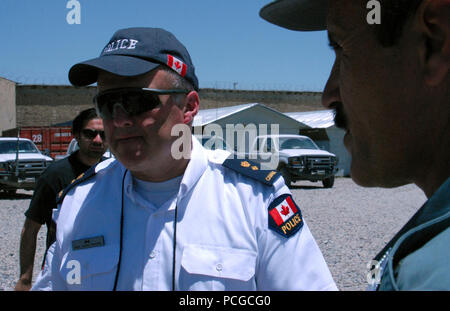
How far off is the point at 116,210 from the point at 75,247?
238 mm

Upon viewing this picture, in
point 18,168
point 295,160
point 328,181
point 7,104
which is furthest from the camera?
point 7,104

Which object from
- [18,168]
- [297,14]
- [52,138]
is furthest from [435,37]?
[52,138]

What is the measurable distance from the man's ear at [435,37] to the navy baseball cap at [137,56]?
135 cm

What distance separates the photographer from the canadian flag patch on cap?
2.13 metres

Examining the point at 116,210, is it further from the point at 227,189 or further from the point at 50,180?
the point at 50,180

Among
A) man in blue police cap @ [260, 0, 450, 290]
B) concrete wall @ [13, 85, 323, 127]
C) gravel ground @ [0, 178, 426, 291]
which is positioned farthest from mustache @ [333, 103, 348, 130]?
concrete wall @ [13, 85, 323, 127]

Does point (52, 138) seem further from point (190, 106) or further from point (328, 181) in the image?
point (190, 106)

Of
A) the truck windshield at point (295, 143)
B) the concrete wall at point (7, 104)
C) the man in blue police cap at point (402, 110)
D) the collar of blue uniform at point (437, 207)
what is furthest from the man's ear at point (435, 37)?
the concrete wall at point (7, 104)

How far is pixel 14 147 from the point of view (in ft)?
49.8

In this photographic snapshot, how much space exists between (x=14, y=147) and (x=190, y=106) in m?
14.6

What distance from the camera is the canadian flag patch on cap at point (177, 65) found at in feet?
7.00

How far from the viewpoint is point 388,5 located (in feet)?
3.21
